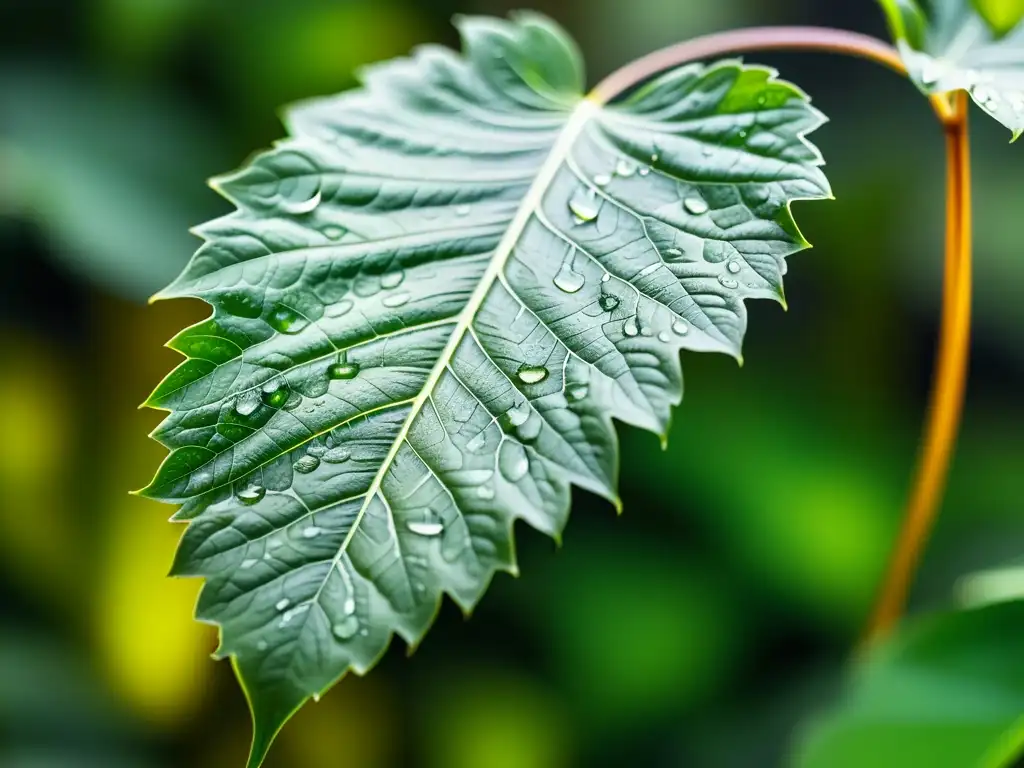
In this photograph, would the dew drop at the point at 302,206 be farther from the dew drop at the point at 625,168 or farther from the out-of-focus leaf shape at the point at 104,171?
the out-of-focus leaf shape at the point at 104,171

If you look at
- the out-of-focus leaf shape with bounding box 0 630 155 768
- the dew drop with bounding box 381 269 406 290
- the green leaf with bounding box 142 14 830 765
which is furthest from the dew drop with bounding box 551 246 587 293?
the out-of-focus leaf shape with bounding box 0 630 155 768

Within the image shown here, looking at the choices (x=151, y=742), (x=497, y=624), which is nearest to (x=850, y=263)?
(x=497, y=624)

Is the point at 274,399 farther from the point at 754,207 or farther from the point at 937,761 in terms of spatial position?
the point at 937,761

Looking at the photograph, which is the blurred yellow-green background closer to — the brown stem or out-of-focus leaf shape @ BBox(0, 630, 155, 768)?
out-of-focus leaf shape @ BBox(0, 630, 155, 768)

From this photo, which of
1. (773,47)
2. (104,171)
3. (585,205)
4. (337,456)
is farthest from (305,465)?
(104,171)

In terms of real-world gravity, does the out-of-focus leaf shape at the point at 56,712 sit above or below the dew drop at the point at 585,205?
below

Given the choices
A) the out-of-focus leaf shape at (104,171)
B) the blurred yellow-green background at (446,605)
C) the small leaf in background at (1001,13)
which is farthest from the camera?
the blurred yellow-green background at (446,605)

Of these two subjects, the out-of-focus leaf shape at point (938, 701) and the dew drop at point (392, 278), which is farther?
the out-of-focus leaf shape at point (938, 701)

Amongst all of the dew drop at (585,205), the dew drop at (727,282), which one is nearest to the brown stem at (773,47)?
the dew drop at (585,205)
